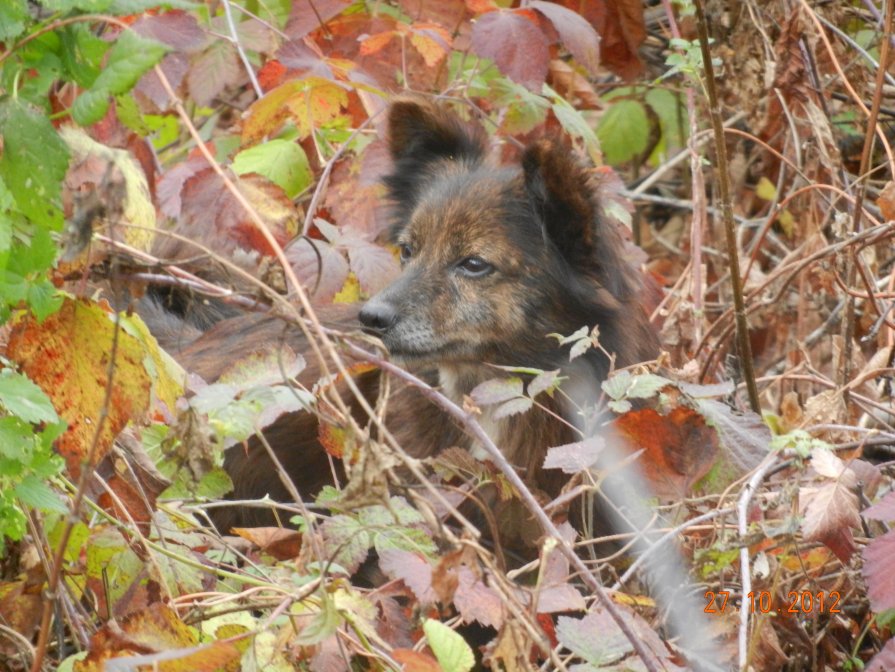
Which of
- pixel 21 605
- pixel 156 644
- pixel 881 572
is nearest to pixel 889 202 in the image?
pixel 881 572

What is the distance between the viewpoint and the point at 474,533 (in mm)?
1950

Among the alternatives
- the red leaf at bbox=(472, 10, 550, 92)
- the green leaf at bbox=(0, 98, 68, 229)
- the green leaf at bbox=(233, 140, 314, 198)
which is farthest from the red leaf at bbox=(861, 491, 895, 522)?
the green leaf at bbox=(233, 140, 314, 198)

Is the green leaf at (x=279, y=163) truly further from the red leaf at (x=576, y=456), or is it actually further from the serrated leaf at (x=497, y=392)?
the red leaf at (x=576, y=456)

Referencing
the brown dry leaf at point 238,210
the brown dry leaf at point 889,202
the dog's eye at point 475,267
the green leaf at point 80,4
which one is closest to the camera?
the green leaf at point 80,4

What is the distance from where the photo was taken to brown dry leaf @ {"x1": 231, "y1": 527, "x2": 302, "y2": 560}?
2.77m

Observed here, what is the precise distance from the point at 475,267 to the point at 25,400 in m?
2.01

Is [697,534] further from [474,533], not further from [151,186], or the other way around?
[151,186]

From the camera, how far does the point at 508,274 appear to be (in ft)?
12.7

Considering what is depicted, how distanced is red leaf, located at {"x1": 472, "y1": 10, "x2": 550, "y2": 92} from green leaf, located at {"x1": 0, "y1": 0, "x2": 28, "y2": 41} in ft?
6.69

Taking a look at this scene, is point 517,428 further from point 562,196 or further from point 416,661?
point 416,661

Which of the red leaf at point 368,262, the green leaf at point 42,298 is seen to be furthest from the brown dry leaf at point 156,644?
the red leaf at point 368,262

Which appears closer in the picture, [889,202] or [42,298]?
[42,298]

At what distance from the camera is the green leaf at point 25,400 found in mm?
2082

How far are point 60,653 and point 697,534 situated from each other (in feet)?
5.01
